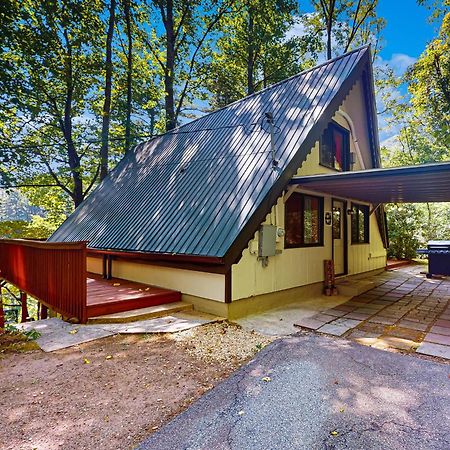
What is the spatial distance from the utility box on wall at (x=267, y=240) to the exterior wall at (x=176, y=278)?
0.96m

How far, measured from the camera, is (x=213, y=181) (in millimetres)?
6402

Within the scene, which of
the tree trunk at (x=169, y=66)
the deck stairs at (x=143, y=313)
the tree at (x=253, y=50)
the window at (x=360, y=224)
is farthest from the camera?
the tree at (x=253, y=50)

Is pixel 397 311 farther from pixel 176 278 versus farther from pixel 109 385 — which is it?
pixel 109 385

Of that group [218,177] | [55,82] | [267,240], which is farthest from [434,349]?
[55,82]

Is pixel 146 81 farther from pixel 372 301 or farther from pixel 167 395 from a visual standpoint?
pixel 167 395

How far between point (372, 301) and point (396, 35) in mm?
19648

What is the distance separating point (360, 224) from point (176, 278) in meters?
7.01

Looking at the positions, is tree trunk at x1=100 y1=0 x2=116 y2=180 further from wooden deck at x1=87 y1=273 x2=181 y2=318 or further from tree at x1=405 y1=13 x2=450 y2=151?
tree at x1=405 y1=13 x2=450 y2=151

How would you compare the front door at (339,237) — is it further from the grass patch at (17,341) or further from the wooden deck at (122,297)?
the grass patch at (17,341)

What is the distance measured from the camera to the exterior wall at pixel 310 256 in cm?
529

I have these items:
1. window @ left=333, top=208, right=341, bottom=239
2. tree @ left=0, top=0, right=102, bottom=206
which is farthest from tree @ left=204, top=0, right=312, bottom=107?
window @ left=333, top=208, right=341, bottom=239

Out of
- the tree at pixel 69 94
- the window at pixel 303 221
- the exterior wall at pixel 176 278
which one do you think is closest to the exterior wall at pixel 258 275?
the exterior wall at pixel 176 278

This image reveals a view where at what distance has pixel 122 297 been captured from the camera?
17.5ft

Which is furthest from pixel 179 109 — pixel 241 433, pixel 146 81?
pixel 241 433
